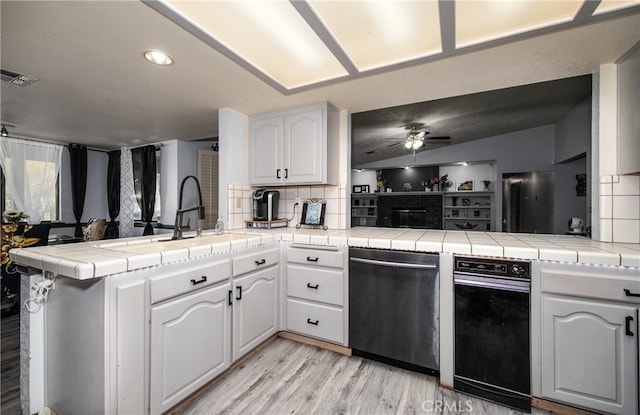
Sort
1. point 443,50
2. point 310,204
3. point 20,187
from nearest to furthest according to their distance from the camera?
1. point 443,50
2. point 310,204
3. point 20,187

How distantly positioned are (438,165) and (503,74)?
16.7 feet

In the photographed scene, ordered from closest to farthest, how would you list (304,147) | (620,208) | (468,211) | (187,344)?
(187,344) < (620,208) < (304,147) < (468,211)

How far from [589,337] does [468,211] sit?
18.8 feet

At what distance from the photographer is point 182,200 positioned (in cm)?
418

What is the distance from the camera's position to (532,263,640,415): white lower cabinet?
1287 millimetres

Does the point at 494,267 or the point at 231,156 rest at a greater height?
the point at 231,156

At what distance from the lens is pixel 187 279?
1418 millimetres

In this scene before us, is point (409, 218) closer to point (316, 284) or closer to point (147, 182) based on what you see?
point (316, 284)

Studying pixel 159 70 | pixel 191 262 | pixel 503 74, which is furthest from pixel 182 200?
pixel 503 74

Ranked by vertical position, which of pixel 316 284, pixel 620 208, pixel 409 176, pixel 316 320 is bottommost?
pixel 316 320

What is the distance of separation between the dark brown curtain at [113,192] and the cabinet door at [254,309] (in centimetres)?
416

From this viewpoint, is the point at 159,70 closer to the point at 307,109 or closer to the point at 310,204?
the point at 307,109

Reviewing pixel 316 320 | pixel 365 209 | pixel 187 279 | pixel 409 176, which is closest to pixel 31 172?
pixel 187 279

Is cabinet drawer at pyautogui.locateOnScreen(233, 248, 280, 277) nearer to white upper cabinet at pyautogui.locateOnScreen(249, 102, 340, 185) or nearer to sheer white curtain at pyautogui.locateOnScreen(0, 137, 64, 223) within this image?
white upper cabinet at pyautogui.locateOnScreen(249, 102, 340, 185)
